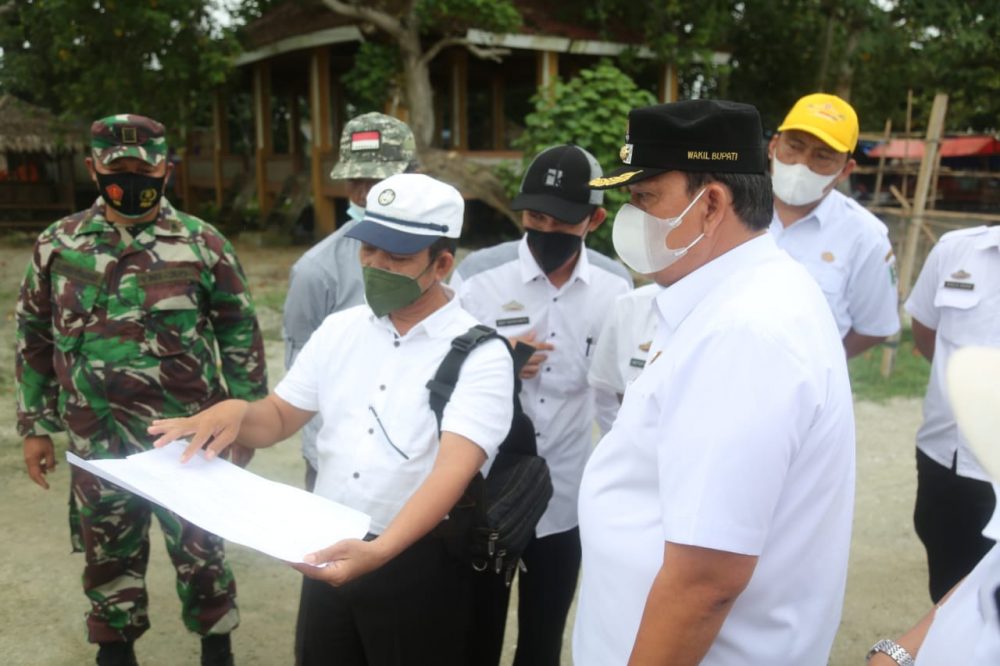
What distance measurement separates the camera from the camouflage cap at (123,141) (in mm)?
3057

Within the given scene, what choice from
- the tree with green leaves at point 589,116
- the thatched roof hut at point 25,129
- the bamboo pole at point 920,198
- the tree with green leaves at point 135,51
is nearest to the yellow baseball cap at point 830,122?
the bamboo pole at point 920,198

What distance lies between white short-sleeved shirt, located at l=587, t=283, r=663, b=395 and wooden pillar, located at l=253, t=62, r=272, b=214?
679 inches

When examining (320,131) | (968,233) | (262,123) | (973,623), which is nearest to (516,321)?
(968,233)

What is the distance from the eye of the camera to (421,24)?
45.7ft

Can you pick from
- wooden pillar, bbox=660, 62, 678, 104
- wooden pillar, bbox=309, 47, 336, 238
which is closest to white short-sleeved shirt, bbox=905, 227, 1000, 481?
wooden pillar, bbox=309, 47, 336, 238

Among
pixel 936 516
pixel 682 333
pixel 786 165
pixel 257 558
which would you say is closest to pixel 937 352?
pixel 936 516

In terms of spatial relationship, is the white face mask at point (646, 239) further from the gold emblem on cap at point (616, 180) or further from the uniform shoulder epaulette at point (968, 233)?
the uniform shoulder epaulette at point (968, 233)

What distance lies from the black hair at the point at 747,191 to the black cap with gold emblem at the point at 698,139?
13 mm

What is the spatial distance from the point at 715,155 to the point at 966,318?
6.42ft

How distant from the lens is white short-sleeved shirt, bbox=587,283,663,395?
268 cm

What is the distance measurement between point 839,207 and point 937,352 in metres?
0.70

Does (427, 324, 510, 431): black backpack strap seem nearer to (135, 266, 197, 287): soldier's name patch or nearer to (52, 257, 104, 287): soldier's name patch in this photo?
(135, 266, 197, 287): soldier's name patch

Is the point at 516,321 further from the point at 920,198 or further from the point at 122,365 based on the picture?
the point at 920,198

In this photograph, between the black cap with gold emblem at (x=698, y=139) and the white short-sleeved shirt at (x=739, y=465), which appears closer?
the white short-sleeved shirt at (x=739, y=465)
